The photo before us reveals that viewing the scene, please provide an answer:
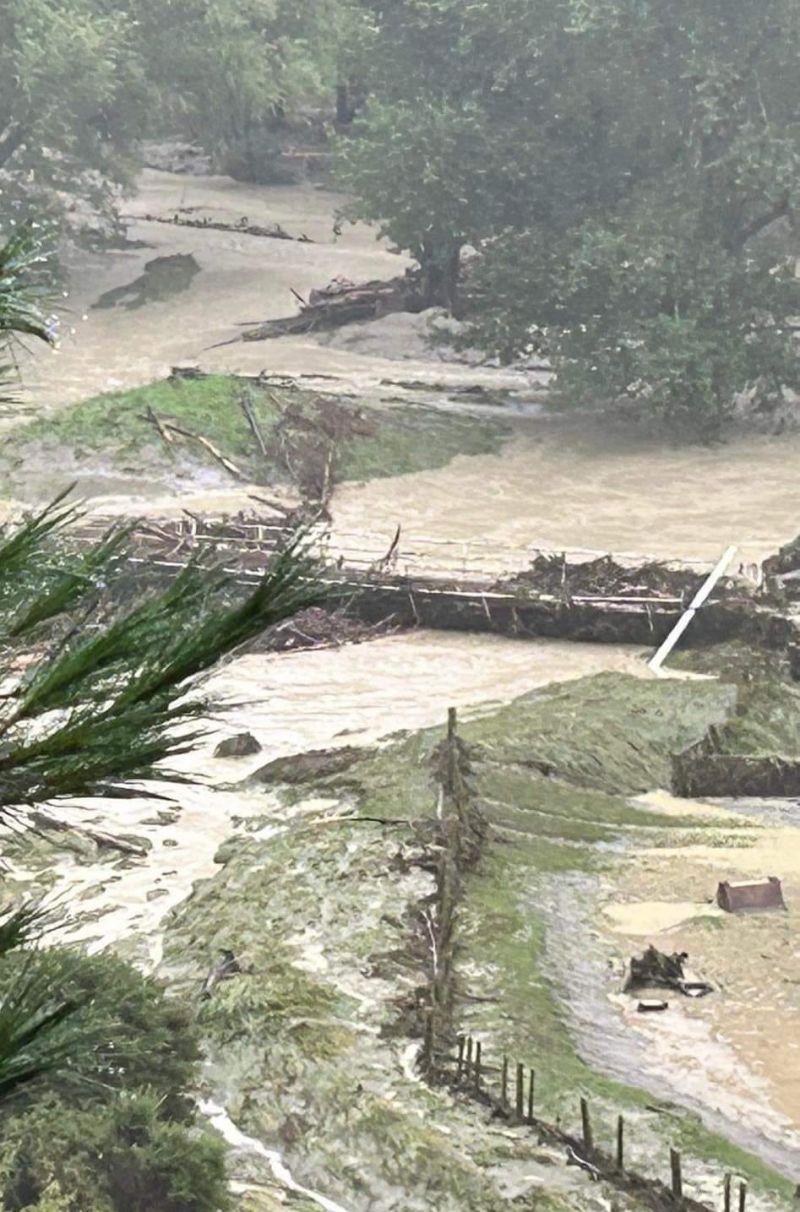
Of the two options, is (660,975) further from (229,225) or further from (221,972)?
(229,225)

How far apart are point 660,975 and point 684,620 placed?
10.7 meters

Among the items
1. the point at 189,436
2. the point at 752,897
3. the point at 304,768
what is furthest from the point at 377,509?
the point at 752,897

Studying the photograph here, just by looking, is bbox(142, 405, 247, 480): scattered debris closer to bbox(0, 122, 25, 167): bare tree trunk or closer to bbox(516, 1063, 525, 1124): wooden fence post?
bbox(0, 122, 25, 167): bare tree trunk

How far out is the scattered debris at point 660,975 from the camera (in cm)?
1164

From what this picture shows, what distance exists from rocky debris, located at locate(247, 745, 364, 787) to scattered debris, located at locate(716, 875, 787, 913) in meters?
4.40

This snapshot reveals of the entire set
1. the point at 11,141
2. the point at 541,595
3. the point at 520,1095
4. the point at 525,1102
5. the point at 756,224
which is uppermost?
the point at 11,141

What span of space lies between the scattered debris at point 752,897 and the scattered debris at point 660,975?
1243 millimetres

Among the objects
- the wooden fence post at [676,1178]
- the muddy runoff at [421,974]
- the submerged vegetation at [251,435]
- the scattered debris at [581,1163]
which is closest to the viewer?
the wooden fence post at [676,1178]

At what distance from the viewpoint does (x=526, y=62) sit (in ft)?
123

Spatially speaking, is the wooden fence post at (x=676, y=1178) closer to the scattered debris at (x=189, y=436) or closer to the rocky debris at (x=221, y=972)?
the rocky debris at (x=221, y=972)

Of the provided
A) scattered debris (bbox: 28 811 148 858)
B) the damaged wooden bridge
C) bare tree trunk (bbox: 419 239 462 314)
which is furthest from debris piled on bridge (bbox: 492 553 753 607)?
bare tree trunk (bbox: 419 239 462 314)

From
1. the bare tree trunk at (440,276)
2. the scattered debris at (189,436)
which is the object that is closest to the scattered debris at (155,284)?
the bare tree trunk at (440,276)

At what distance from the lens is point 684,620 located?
Answer: 72.5 ft

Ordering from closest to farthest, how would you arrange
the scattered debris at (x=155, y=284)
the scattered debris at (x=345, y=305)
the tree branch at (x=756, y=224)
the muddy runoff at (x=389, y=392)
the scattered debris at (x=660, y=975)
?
1. the scattered debris at (x=660, y=975)
2. the muddy runoff at (x=389, y=392)
3. the tree branch at (x=756, y=224)
4. the scattered debris at (x=345, y=305)
5. the scattered debris at (x=155, y=284)
